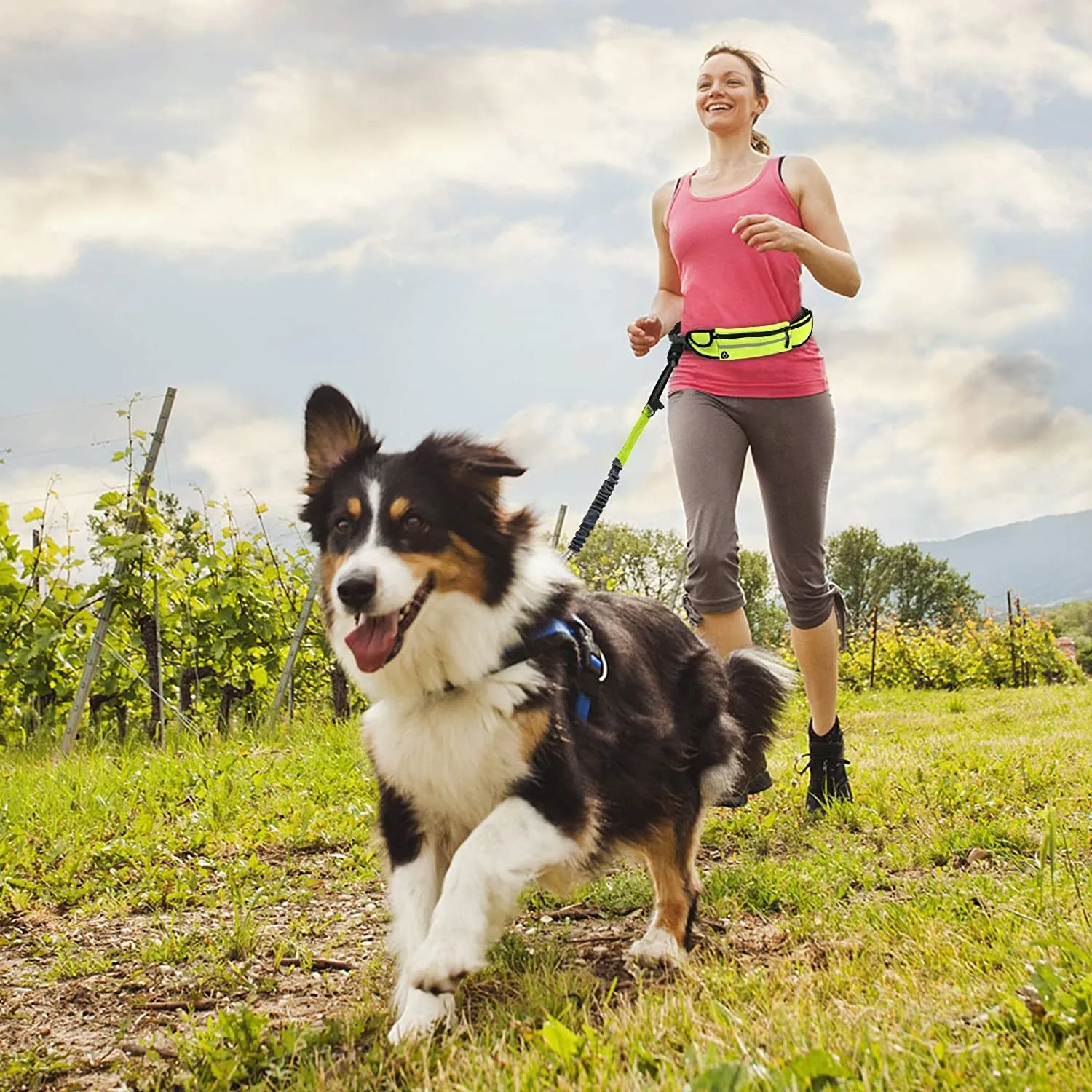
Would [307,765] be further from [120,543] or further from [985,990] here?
[985,990]

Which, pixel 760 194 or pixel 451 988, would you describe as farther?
pixel 760 194

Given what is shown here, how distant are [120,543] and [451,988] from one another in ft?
20.4

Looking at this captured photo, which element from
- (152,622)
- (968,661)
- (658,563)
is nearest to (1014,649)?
(968,661)

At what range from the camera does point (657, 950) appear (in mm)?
3074

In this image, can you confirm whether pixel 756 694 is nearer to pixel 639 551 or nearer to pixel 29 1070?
pixel 29 1070

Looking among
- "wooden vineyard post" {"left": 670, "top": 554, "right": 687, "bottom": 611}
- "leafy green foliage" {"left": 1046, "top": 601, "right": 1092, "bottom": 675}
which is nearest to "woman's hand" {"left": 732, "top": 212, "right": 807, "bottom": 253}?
"wooden vineyard post" {"left": 670, "top": 554, "right": 687, "bottom": 611}

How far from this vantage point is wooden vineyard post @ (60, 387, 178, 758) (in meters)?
7.47

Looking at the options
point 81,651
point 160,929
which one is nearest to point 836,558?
point 81,651

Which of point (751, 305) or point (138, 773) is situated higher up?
point (751, 305)

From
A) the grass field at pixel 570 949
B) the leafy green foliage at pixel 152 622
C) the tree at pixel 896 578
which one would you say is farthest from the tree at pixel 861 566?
the grass field at pixel 570 949

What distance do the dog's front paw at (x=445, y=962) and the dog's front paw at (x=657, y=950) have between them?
0.75 meters

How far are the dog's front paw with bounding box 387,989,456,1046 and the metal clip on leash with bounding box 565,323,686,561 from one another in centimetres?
138

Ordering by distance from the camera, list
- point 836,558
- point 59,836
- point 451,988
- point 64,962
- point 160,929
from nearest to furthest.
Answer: point 451,988
point 64,962
point 160,929
point 59,836
point 836,558

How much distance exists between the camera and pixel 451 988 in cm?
246
